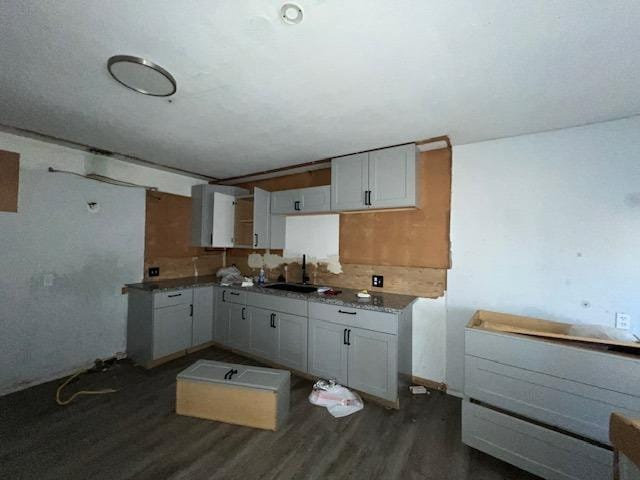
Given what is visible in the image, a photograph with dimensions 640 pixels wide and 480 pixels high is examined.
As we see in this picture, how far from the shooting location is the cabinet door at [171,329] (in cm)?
278

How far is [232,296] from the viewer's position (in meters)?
3.18

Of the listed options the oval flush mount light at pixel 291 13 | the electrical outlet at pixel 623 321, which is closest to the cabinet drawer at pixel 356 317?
the electrical outlet at pixel 623 321

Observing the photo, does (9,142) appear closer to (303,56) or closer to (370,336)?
(303,56)

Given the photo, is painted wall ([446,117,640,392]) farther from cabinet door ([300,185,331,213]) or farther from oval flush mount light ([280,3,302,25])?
oval flush mount light ([280,3,302,25])

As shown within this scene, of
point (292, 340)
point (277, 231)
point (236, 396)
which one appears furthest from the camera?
point (277, 231)

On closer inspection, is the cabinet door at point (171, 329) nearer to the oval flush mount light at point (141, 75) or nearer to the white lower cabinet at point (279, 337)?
the white lower cabinet at point (279, 337)

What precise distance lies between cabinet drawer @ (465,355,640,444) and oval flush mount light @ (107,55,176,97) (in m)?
2.63

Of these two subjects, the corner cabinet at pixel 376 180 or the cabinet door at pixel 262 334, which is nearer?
the corner cabinet at pixel 376 180

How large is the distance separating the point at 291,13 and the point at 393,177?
1.63 meters

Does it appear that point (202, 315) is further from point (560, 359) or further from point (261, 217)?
point (560, 359)

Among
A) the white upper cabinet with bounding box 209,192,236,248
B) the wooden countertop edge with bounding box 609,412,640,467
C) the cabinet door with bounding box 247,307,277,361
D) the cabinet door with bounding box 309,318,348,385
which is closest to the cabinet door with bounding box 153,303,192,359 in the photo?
the cabinet door with bounding box 247,307,277,361

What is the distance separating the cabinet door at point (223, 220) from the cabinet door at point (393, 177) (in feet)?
6.66

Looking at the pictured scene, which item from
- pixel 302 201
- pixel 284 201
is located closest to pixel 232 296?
pixel 284 201

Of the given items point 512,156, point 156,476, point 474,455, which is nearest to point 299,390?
point 156,476
